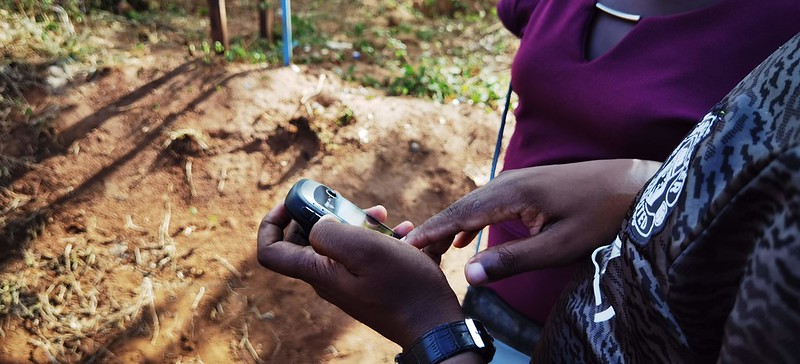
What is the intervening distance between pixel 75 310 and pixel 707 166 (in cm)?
242

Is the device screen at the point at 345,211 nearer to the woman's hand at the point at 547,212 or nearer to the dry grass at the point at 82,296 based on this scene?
the woman's hand at the point at 547,212

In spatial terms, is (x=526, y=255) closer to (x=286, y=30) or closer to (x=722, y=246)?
(x=722, y=246)

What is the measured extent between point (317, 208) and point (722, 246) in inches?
36.0

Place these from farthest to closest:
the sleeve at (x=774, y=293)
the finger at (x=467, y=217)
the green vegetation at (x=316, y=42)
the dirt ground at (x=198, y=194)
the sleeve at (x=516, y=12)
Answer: the green vegetation at (x=316, y=42)
the dirt ground at (x=198, y=194)
the sleeve at (x=516, y=12)
the finger at (x=467, y=217)
the sleeve at (x=774, y=293)

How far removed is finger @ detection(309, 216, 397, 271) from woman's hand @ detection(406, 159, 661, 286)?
15cm

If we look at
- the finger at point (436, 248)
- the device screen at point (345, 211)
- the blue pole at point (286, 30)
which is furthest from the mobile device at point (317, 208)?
the blue pole at point (286, 30)

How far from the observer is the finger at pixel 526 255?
3.50 ft

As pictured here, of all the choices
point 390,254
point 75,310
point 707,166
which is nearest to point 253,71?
point 75,310

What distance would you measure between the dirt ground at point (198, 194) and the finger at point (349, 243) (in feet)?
4.36

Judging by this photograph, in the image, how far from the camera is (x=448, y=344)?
3.07 ft

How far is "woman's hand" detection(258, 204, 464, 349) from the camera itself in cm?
100

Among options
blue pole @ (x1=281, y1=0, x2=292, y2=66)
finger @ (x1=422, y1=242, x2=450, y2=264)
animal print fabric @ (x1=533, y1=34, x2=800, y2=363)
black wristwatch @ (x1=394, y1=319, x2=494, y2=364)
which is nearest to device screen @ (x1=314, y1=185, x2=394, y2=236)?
finger @ (x1=422, y1=242, x2=450, y2=264)

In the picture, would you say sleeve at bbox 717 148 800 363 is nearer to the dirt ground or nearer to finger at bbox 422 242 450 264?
finger at bbox 422 242 450 264

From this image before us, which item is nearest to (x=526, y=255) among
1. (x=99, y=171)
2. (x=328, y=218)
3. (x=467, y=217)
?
(x=467, y=217)
